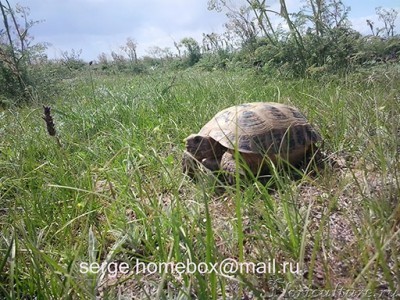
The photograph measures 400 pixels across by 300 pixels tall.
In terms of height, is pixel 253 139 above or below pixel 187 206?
above

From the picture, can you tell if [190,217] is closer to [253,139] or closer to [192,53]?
[253,139]

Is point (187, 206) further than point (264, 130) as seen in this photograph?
No

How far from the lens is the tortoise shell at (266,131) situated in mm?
1902

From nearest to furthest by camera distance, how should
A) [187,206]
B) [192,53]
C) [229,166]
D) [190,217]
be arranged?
[190,217] < [187,206] < [229,166] < [192,53]

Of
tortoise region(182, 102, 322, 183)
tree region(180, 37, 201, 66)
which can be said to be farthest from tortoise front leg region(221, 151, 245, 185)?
tree region(180, 37, 201, 66)

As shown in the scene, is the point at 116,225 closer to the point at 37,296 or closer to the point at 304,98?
the point at 37,296

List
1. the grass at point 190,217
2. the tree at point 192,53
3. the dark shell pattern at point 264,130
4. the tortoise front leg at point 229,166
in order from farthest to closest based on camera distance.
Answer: the tree at point 192,53
the dark shell pattern at point 264,130
the tortoise front leg at point 229,166
the grass at point 190,217

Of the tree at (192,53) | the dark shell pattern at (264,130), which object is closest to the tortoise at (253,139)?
the dark shell pattern at (264,130)

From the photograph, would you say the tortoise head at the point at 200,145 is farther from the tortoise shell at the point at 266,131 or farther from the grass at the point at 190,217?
the grass at the point at 190,217

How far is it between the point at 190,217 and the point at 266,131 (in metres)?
0.88

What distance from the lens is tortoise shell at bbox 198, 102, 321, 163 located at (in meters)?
1.90

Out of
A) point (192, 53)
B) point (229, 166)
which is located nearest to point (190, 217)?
point (229, 166)

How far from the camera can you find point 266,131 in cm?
194

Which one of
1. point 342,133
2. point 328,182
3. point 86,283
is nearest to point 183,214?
point 86,283
